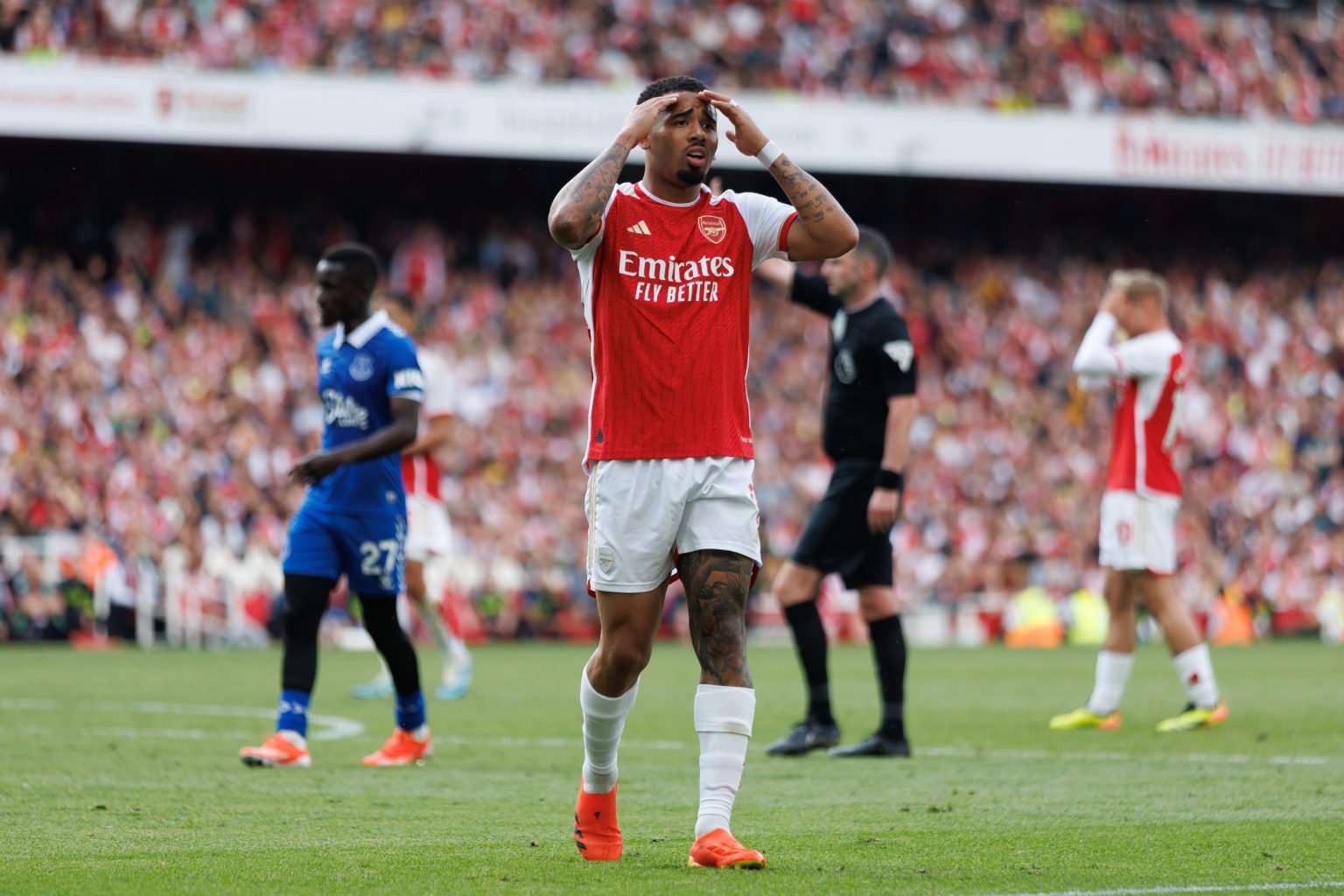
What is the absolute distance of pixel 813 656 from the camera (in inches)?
347

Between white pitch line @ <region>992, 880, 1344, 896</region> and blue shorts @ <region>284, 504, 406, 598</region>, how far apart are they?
4292 mm

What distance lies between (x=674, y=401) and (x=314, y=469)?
3056mm

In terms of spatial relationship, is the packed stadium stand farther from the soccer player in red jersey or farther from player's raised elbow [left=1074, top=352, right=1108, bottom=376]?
the soccer player in red jersey

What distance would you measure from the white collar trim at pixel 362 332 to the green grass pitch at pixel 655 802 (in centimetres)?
195

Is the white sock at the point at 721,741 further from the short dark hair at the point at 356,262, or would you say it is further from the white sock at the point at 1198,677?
the white sock at the point at 1198,677

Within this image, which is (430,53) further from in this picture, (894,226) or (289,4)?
(894,226)

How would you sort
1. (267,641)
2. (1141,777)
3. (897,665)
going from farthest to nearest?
(267,641) → (897,665) → (1141,777)

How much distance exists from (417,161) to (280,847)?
24079 millimetres

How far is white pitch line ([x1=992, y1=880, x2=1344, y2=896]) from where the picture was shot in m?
4.42

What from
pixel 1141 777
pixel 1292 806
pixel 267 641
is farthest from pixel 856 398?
pixel 267 641

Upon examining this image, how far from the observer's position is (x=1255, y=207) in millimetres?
33688

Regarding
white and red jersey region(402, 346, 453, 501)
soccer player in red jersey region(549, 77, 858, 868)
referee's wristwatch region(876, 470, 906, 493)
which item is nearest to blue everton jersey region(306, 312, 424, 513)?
referee's wristwatch region(876, 470, 906, 493)

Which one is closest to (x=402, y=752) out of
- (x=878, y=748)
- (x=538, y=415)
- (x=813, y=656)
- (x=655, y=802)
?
(x=655, y=802)

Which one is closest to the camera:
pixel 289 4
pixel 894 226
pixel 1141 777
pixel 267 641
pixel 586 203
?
pixel 586 203
